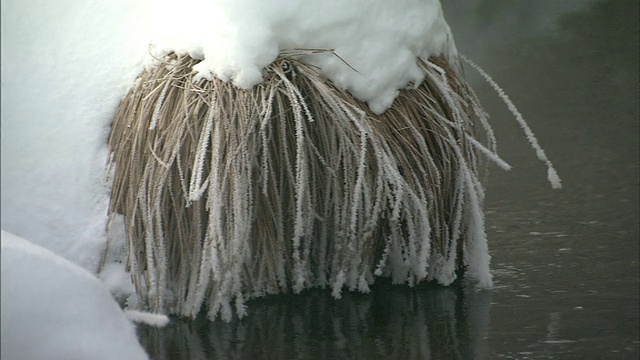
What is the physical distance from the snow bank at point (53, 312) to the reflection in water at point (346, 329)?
0.19 m

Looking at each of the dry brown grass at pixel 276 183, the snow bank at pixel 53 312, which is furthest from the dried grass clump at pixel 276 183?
the snow bank at pixel 53 312

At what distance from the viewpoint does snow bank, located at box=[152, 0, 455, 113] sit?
1.31 meters

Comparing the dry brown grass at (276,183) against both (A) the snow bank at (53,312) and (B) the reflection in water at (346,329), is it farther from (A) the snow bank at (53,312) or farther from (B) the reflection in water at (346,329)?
(A) the snow bank at (53,312)

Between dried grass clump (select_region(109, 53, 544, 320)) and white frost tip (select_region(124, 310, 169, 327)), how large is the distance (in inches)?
2.4

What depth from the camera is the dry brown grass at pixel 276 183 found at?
1306 millimetres

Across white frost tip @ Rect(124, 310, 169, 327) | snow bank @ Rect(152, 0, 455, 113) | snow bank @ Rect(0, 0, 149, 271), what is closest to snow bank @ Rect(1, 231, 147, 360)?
white frost tip @ Rect(124, 310, 169, 327)

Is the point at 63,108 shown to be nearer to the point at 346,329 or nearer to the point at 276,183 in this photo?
the point at 276,183

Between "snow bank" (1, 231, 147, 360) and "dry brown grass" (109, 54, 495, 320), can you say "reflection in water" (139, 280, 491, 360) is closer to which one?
"dry brown grass" (109, 54, 495, 320)

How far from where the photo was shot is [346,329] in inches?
51.8

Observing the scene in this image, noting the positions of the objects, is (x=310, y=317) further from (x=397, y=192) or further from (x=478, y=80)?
(x=478, y=80)

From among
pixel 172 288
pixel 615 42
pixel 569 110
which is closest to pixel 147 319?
pixel 172 288

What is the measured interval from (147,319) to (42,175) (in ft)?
0.78

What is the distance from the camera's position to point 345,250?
54.6 inches

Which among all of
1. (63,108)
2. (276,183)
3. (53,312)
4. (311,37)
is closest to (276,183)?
(276,183)
